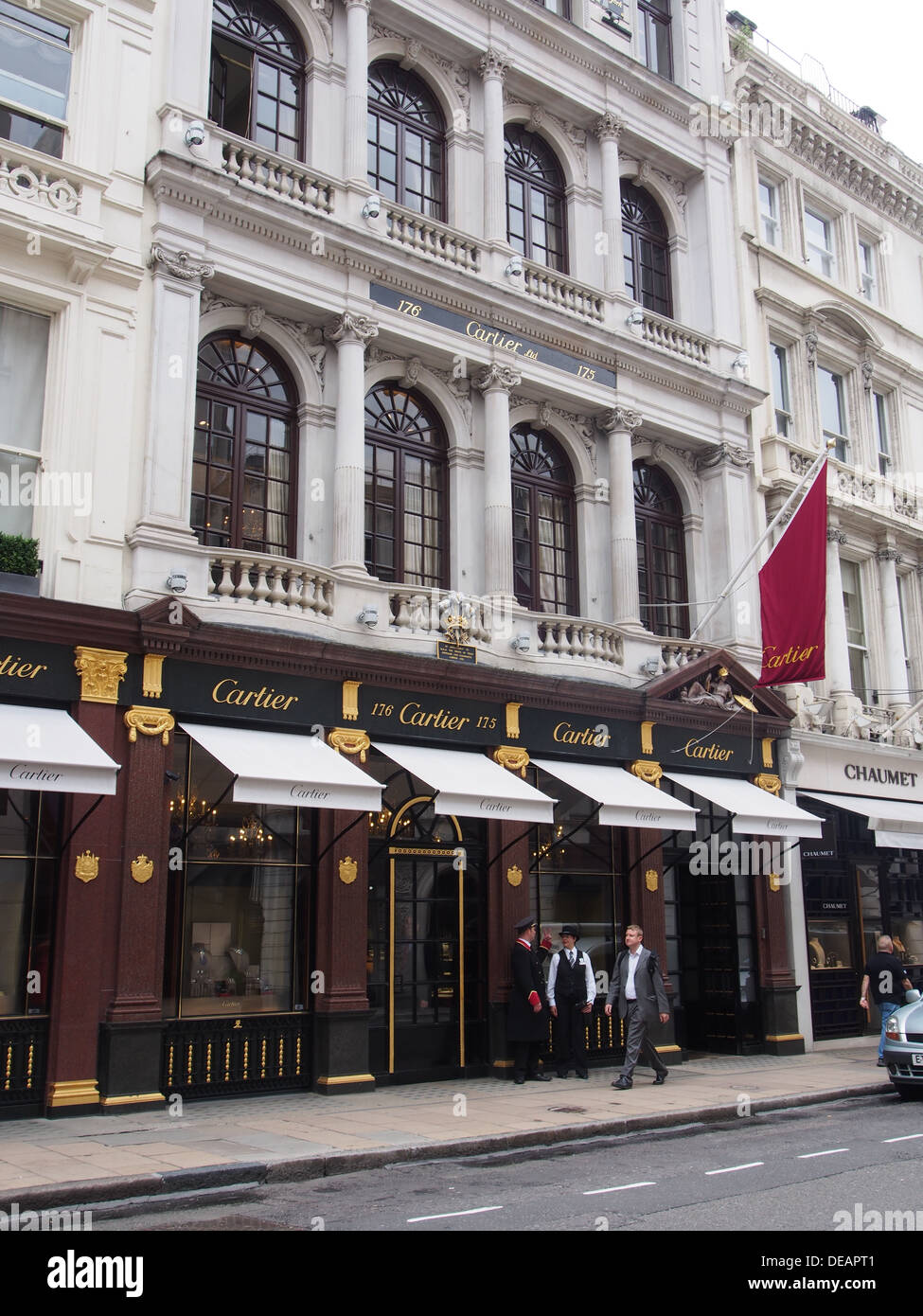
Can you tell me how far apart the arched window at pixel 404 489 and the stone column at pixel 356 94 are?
309cm

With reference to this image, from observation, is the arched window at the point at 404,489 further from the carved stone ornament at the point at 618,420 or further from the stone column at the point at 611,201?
the stone column at the point at 611,201

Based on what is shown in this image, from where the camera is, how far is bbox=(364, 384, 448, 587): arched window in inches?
690

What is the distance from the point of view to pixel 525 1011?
1559cm

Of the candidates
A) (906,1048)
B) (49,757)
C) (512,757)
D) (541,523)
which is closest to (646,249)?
(541,523)

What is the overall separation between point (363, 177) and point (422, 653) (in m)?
6.86

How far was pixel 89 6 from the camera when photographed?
15000 millimetres

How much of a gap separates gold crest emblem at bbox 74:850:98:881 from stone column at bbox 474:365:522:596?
23.6 ft

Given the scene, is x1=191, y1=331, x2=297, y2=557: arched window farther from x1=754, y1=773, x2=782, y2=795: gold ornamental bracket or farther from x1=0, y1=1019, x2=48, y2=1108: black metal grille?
x1=754, y1=773, x2=782, y2=795: gold ornamental bracket

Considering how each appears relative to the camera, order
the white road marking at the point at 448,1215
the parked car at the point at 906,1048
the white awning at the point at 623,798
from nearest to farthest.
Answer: the white road marking at the point at 448,1215 → the parked car at the point at 906,1048 → the white awning at the point at 623,798

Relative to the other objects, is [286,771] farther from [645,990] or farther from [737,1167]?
[737,1167]

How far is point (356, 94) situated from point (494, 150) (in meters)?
2.68

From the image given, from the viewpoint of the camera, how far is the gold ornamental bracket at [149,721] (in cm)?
1346

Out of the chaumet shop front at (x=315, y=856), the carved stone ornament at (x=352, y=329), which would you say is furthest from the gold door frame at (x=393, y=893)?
the carved stone ornament at (x=352, y=329)

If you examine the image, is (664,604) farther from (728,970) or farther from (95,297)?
(95,297)
